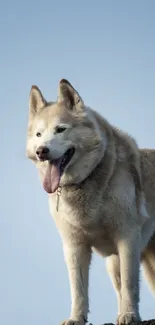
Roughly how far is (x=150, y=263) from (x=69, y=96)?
3.67 m

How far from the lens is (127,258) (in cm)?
1230

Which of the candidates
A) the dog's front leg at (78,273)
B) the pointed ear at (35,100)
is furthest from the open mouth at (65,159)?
the dog's front leg at (78,273)

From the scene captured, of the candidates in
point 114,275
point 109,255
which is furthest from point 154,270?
point 109,255

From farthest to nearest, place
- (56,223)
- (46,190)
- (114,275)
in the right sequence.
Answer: (114,275) → (56,223) → (46,190)

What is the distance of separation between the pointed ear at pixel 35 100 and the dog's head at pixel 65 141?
195 millimetres

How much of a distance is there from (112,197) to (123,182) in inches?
14.1

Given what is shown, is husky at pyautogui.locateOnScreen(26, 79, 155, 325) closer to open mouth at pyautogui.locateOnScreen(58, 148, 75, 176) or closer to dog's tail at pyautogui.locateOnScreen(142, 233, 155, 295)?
open mouth at pyautogui.locateOnScreen(58, 148, 75, 176)

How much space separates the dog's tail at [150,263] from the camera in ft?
46.3

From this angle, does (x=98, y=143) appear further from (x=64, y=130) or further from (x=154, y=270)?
(x=154, y=270)

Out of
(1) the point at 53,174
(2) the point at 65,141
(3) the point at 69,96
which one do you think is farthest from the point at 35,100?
(1) the point at 53,174

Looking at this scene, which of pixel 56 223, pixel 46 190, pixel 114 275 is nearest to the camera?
pixel 46 190

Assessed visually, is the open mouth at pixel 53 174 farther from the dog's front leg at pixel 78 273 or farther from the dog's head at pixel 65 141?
the dog's front leg at pixel 78 273

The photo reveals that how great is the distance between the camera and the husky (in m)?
12.1

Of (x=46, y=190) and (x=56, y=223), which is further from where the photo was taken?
(x=56, y=223)
